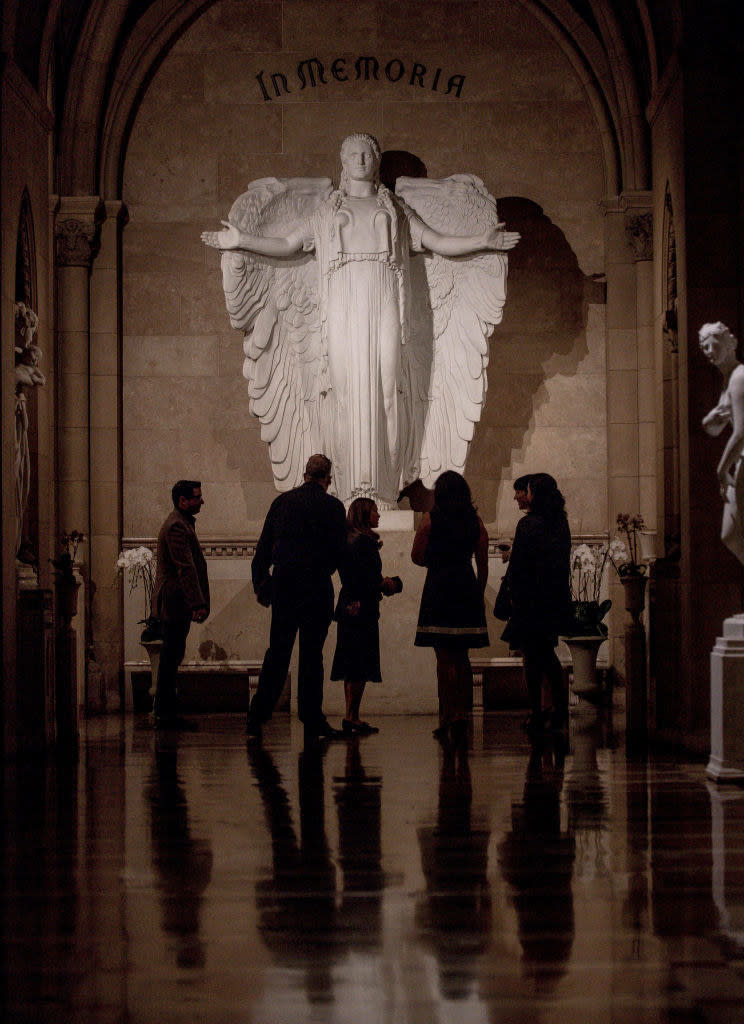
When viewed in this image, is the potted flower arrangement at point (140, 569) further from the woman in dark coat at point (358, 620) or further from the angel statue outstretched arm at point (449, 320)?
the woman in dark coat at point (358, 620)

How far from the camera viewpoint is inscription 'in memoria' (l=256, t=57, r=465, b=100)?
38.3 ft

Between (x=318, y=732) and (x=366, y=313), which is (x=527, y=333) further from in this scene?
(x=318, y=732)

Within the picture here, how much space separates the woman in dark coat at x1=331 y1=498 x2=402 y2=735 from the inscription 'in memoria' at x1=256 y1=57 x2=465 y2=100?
449cm

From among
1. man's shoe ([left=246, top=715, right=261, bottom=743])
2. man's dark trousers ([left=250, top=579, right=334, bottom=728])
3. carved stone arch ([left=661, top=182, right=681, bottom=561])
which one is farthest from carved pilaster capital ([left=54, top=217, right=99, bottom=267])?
man's shoe ([left=246, top=715, right=261, bottom=743])

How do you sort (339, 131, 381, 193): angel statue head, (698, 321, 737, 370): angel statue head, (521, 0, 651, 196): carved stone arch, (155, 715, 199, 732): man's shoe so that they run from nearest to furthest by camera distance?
(698, 321, 737, 370): angel statue head
(155, 715, 199, 732): man's shoe
(339, 131, 381, 193): angel statue head
(521, 0, 651, 196): carved stone arch

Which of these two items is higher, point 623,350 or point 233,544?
point 623,350

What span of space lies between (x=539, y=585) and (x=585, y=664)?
1334 millimetres

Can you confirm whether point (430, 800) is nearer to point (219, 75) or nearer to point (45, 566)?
point (45, 566)

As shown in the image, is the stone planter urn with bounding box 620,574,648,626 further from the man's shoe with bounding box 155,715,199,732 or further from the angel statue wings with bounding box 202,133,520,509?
the man's shoe with bounding box 155,715,199,732

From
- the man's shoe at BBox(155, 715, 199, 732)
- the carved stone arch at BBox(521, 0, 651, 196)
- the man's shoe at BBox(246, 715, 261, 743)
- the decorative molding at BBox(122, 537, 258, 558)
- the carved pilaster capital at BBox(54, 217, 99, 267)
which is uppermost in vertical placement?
the carved stone arch at BBox(521, 0, 651, 196)

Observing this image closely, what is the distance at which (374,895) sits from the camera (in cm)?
390

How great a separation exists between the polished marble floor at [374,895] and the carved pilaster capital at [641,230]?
17.4ft

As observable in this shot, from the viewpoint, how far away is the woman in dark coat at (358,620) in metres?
8.38

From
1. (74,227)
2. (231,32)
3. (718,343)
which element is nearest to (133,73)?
(231,32)
